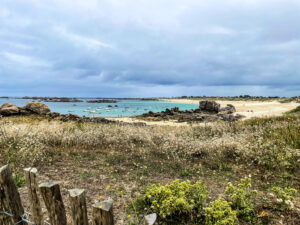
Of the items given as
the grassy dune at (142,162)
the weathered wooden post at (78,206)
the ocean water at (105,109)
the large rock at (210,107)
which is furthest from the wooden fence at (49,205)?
the large rock at (210,107)

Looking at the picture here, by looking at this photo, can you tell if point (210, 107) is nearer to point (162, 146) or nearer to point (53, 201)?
point (162, 146)

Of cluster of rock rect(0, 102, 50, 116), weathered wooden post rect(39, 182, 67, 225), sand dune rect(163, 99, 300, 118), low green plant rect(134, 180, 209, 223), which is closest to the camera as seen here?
weathered wooden post rect(39, 182, 67, 225)

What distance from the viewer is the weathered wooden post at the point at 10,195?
1.70 meters

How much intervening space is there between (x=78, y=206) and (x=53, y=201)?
0.32 m

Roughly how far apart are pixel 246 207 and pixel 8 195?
10.9ft

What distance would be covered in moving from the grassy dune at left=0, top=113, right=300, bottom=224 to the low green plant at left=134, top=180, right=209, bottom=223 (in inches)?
13.2

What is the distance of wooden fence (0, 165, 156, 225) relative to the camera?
4.38ft

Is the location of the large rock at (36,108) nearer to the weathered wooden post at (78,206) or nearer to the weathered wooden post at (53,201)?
Result: the weathered wooden post at (53,201)

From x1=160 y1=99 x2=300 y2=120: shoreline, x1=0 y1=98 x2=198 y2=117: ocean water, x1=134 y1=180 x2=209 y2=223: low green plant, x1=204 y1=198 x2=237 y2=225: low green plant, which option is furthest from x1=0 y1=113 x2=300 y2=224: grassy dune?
x1=160 y1=99 x2=300 y2=120: shoreline

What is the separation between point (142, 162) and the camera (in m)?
5.59

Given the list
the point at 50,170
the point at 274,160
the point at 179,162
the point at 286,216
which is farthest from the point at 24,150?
the point at 274,160

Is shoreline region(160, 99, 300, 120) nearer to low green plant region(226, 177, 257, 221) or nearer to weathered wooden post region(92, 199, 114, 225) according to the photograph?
low green plant region(226, 177, 257, 221)

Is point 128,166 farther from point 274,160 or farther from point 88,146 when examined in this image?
point 274,160

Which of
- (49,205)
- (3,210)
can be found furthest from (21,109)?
(49,205)
